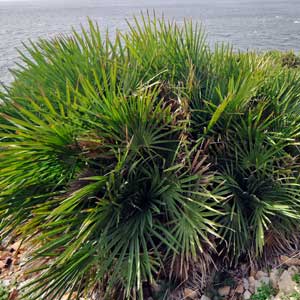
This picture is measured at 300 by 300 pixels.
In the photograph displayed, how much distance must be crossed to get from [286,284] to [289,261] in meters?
0.23

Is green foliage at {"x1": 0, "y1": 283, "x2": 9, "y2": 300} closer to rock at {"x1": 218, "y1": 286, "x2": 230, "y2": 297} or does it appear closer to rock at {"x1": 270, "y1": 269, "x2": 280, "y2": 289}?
rock at {"x1": 218, "y1": 286, "x2": 230, "y2": 297}

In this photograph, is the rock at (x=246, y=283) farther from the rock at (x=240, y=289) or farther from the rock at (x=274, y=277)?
the rock at (x=274, y=277)

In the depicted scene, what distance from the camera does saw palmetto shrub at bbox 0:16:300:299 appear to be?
74.8 inches

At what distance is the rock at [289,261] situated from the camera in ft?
7.55

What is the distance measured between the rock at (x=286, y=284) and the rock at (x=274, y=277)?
3cm

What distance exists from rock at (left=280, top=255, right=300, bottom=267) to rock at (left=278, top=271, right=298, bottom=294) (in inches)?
4.5

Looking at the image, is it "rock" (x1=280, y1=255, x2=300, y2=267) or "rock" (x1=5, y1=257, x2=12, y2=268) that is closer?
"rock" (x1=280, y1=255, x2=300, y2=267)

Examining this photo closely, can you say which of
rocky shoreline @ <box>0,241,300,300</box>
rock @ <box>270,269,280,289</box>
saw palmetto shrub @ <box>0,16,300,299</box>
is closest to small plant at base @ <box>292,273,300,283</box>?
rocky shoreline @ <box>0,241,300,300</box>

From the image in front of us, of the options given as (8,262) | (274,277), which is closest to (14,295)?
(8,262)

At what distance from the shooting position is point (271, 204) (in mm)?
2186

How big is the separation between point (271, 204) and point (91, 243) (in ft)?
4.05

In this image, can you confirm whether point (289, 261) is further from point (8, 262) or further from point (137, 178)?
point (8, 262)

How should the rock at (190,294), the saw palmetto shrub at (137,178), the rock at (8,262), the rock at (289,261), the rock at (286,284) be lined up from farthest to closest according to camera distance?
the rock at (8,262), the rock at (289,261), the rock at (190,294), the rock at (286,284), the saw palmetto shrub at (137,178)

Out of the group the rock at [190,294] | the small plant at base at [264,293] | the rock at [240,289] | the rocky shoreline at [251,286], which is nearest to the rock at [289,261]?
the rocky shoreline at [251,286]
